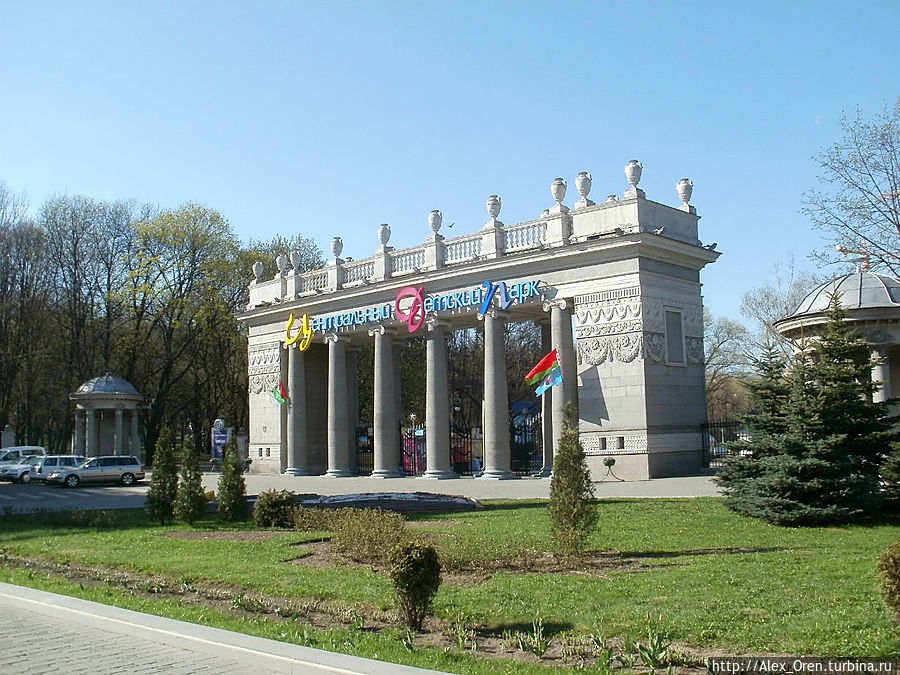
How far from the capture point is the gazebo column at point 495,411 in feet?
117

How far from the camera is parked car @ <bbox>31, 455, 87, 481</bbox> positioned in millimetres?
46156

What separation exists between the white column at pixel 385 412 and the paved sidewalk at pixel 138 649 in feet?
98.5

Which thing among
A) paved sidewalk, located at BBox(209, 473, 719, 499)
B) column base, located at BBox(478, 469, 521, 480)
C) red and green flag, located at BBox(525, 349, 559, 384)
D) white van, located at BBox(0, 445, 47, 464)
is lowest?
paved sidewalk, located at BBox(209, 473, 719, 499)

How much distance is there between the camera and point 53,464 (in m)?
46.5

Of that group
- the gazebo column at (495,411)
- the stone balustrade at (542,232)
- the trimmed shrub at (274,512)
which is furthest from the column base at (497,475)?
the trimmed shrub at (274,512)

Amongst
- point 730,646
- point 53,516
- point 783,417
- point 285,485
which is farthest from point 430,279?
point 730,646

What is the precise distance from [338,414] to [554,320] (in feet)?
48.4

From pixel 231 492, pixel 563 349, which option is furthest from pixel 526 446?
pixel 231 492

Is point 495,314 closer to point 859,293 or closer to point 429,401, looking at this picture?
point 429,401

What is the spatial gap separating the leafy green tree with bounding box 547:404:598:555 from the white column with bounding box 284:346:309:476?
112 feet

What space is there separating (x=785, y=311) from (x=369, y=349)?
29.5 meters

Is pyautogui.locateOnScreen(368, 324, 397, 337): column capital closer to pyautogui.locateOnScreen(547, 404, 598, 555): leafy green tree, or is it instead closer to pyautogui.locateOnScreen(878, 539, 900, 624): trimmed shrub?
pyautogui.locateOnScreen(547, 404, 598, 555): leafy green tree

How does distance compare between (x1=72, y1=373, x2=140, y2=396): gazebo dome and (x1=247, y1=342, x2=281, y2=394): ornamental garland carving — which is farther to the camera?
(x1=72, y1=373, x2=140, y2=396): gazebo dome

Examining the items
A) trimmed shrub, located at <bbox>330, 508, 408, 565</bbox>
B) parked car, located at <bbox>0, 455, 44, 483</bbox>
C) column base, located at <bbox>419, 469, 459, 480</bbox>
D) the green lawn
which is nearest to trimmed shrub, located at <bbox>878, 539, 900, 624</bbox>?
the green lawn
